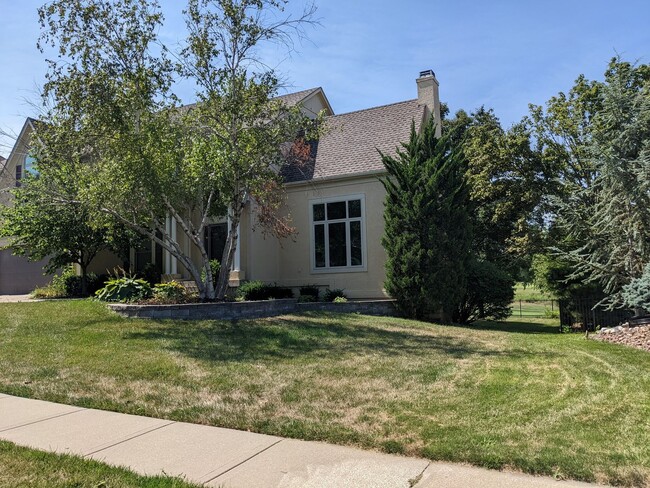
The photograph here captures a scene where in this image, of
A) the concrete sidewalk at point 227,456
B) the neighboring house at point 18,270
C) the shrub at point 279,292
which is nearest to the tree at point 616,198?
the shrub at point 279,292

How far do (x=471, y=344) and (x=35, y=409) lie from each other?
294 inches

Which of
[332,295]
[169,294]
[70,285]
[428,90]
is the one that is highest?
[428,90]

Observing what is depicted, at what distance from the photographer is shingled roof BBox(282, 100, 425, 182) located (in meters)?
17.0

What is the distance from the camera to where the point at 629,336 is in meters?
10.8

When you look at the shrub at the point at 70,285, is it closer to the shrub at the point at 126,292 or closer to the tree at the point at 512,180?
the shrub at the point at 126,292

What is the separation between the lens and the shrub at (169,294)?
12.6 metres

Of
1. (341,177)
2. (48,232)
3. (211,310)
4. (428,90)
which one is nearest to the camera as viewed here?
(211,310)

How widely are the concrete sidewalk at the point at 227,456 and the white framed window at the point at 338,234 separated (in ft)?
38.4

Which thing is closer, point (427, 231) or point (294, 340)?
point (294, 340)

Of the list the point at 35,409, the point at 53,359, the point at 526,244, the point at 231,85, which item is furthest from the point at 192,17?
the point at 526,244

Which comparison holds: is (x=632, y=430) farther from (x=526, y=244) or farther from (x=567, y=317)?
(x=526, y=244)

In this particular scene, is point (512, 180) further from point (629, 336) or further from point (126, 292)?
point (126, 292)

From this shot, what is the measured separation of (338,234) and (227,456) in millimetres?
13012

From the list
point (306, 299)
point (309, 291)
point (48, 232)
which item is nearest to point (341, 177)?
Answer: point (309, 291)
